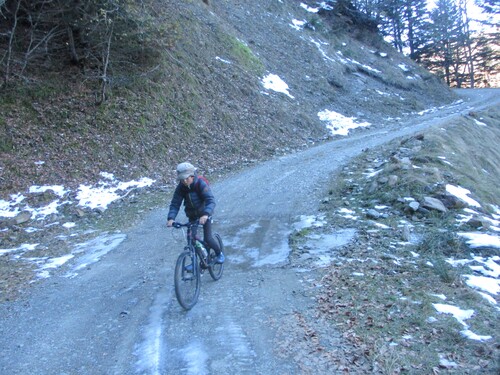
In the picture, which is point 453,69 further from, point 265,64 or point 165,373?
point 165,373

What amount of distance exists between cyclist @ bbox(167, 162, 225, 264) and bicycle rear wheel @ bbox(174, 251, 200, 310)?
0.56 m

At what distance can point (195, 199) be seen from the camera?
650 centimetres

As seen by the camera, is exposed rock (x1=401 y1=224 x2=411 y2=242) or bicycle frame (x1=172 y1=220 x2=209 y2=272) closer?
bicycle frame (x1=172 y1=220 x2=209 y2=272)

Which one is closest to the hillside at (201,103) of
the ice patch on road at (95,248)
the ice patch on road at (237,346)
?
the ice patch on road at (95,248)

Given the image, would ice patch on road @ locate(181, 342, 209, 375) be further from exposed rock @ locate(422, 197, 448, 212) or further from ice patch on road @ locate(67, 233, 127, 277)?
exposed rock @ locate(422, 197, 448, 212)

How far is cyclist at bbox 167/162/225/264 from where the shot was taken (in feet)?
20.5

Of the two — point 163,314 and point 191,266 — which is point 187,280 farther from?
point 163,314

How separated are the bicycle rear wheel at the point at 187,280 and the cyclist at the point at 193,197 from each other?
56 centimetres

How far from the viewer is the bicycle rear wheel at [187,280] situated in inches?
229

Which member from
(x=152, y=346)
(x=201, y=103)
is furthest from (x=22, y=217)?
(x=201, y=103)

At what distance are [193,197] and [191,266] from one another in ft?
3.44

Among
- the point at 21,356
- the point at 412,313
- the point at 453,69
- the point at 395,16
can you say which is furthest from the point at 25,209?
the point at 453,69

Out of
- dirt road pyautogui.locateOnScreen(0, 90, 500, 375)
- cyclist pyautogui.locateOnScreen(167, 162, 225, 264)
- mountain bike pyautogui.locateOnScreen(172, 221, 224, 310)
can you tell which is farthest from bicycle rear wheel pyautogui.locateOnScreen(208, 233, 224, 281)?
cyclist pyautogui.locateOnScreen(167, 162, 225, 264)

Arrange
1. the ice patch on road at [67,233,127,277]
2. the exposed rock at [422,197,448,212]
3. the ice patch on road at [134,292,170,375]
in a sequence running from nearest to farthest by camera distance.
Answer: the ice patch on road at [134,292,170,375]
the ice patch on road at [67,233,127,277]
the exposed rock at [422,197,448,212]
